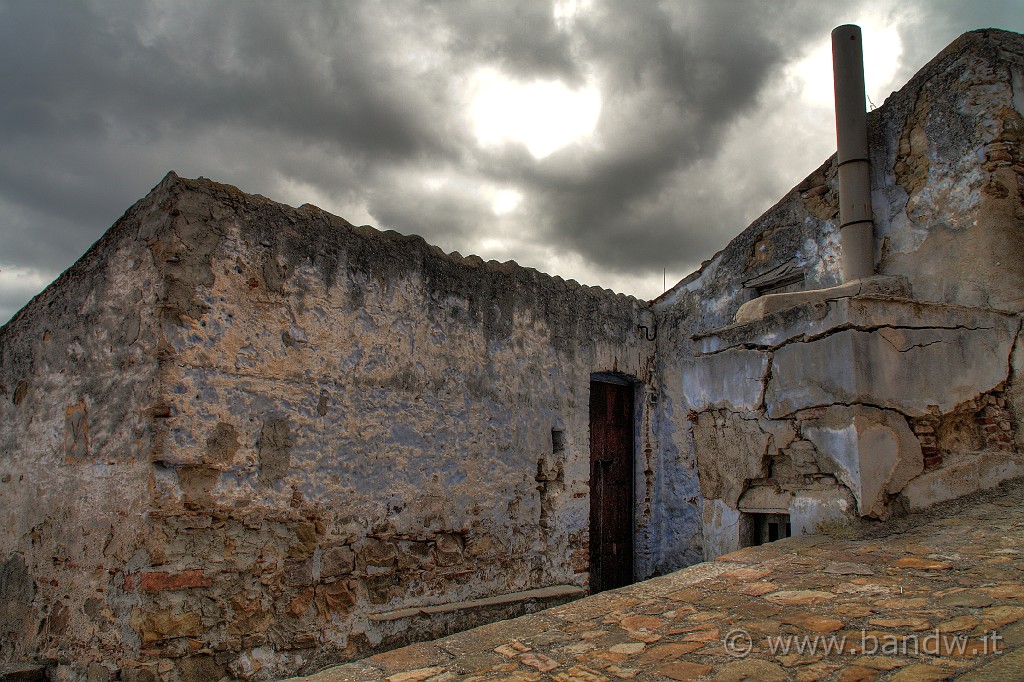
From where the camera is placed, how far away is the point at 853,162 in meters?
6.00

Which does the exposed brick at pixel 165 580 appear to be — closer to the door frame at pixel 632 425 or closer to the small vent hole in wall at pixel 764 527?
the small vent hole in wall at pixel 764 527


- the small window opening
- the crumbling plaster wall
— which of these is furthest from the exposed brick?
the small window opening

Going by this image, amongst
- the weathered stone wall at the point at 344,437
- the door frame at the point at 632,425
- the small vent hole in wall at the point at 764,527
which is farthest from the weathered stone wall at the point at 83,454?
the door frame at the point at 632,425

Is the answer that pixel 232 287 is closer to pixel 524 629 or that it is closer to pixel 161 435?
pixel 161 435

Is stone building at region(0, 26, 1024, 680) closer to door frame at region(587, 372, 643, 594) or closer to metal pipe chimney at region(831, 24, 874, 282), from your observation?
metal pipe chimney at region(831, 24, 874, 282)

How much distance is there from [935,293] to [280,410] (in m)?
5.22

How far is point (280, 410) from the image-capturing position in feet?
14.8

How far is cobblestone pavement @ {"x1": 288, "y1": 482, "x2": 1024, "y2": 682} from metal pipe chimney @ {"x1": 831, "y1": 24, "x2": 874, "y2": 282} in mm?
3230

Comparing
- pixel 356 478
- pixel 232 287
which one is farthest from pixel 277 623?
pixel 232 287

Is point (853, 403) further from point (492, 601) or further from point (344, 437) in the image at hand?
point (492, 601)

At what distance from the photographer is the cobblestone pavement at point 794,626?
1.88 metres

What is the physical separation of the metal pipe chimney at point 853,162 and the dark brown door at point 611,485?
2799mm

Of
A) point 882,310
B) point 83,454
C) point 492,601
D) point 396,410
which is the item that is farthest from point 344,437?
point 882,310

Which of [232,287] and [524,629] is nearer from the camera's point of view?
[524,629]
